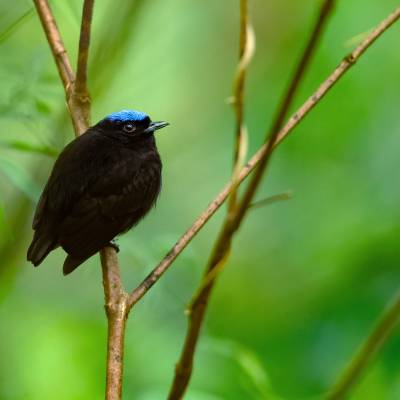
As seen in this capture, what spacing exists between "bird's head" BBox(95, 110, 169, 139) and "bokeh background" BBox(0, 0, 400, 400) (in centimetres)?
17

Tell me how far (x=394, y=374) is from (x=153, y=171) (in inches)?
61.8

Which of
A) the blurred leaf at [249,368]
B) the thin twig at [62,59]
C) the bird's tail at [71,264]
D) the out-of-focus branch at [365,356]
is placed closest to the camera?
the out-of-focus branch at [365,356]

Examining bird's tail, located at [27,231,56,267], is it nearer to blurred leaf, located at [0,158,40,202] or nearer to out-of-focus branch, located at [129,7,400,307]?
blurred leaf, located at [0,158,40,202]

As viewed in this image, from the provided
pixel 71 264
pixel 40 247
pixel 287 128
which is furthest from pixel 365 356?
pixel 40 247

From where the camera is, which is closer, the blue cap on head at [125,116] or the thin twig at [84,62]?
the thin twig at [84,62]

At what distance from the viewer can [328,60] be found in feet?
14.8

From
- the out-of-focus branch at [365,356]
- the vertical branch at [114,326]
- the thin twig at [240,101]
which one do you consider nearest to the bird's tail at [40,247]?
the vertical branch at [114,326]

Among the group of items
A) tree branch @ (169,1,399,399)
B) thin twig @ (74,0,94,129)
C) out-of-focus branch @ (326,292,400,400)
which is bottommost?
out-of-focus branch @ (326,292,400,400)

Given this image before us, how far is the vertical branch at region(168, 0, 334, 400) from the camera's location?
1.31 m

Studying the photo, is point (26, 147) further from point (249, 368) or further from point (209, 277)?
point (209, 277)

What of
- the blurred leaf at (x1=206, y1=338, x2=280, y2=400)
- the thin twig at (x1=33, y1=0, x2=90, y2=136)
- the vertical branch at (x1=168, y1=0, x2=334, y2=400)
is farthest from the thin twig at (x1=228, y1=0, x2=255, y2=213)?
the thin twig at (x1=33, y1=0, x2=90, y2=136)

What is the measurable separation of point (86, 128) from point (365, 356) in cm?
202

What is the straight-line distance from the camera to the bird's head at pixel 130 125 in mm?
4395

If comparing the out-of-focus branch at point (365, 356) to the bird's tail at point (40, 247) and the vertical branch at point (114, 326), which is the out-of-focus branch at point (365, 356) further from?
the bird's tail at point (40, 247)
